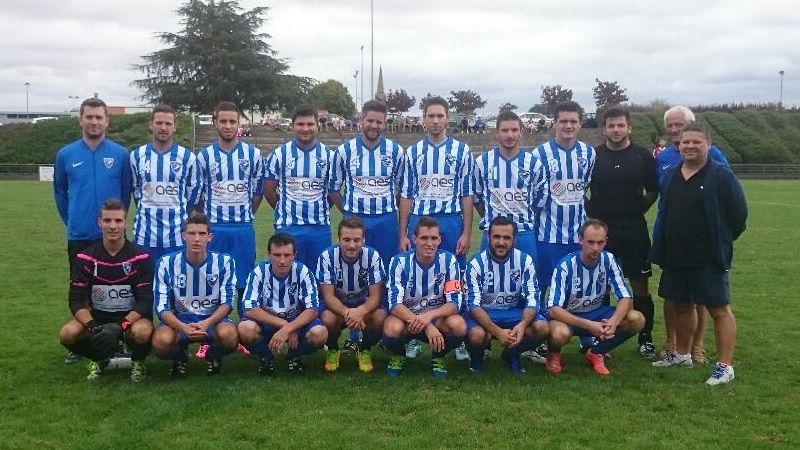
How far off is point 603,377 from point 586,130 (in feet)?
114

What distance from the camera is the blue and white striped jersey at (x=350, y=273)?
17.7 feet

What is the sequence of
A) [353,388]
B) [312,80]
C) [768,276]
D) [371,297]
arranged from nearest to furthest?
[353,388], [371,297], [768,276], [312,80]

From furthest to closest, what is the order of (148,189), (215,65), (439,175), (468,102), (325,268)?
(468,102), (215,65), (439,175), (148,189), (325,268)

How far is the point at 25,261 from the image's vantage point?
33.6ft

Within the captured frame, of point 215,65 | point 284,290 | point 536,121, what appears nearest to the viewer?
point 284,290

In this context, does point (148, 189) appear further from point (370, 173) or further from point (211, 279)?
point (370, 173)

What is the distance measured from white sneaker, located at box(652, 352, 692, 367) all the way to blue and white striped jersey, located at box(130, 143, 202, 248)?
12.2ft

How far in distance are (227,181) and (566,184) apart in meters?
2.63

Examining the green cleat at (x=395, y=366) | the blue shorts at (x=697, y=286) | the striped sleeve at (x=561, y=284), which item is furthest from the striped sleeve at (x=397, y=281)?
the blue shorts at (x=697, y=286)

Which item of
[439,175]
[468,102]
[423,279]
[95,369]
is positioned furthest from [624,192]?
[468,102]

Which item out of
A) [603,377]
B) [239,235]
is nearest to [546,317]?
[603,377]

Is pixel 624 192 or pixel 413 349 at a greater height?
pixel 624 192

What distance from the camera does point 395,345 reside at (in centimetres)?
513

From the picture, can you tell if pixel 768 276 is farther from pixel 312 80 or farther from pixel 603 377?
pixel 312 80
